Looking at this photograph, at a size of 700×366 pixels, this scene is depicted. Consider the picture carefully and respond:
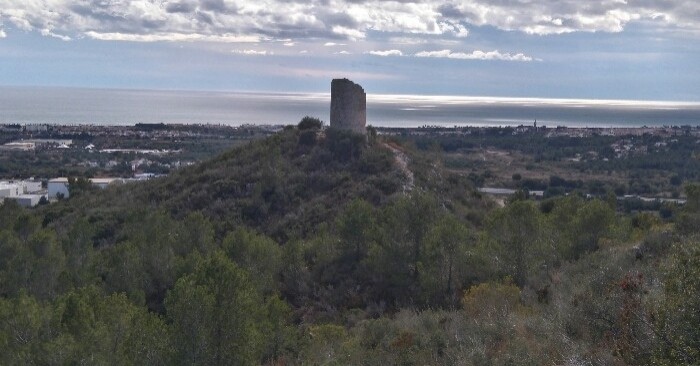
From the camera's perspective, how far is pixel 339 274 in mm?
19547

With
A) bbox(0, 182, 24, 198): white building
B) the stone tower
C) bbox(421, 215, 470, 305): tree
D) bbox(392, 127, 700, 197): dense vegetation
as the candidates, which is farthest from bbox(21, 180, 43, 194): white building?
bbox(421, 215, 470, 305): tree

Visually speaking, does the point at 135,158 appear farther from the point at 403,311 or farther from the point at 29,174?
the point at 403,311

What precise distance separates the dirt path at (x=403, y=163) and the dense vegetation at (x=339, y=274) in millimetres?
232

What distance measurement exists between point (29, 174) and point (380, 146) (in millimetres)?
37595

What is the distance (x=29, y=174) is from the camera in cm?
5959

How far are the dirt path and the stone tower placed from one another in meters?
1.72

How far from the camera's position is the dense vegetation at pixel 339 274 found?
8633 millimetres

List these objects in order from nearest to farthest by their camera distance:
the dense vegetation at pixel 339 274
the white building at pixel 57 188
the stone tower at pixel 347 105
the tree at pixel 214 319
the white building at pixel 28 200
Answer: the dense vegetation at pixel 339 274 < the tree at pixel 214 319 < the stone tower at pixel 347 105 < the white building at pixel 28 200 < the white building at pixel 57 188

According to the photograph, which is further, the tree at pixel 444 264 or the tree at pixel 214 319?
the tree at pixel 444 264

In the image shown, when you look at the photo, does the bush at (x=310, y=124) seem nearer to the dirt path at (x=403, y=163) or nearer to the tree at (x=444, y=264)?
the dirt path at (x=403, y=163)

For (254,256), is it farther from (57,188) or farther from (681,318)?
(57,188)

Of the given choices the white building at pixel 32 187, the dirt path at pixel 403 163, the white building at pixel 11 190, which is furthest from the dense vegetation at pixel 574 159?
the white building at pixel 32 187

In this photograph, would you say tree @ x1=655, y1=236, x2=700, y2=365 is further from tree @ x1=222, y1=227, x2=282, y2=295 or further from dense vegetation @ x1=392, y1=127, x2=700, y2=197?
dense vegetation @ x1=392, y1=127, x2=700, y2=197

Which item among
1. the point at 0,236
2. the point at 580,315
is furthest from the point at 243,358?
the point at 0,236
